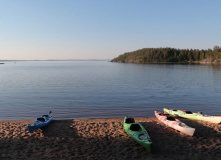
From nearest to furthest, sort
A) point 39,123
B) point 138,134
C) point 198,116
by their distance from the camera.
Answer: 1. point 138,134
2. point 39,123
3. point 198,116

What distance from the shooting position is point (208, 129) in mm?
17516

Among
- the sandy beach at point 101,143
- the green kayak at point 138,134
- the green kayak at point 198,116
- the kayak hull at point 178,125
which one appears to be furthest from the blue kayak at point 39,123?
the green kayak at point 198,116

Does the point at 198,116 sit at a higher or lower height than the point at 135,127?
lower

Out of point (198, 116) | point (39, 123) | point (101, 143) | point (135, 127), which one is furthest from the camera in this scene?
point (198, 116)

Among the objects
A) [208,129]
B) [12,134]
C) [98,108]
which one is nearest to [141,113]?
[98,108]

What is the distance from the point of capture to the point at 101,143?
1435 centimetres

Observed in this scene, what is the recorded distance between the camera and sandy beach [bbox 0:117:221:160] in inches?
494

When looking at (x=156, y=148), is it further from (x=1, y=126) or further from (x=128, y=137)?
(x=1, y=126)

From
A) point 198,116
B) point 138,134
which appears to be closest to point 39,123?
point 138,134

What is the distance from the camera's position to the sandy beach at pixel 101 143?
1255 cm

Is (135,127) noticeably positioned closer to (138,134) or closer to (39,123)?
(138,134)

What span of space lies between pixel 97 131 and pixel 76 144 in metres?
2.96

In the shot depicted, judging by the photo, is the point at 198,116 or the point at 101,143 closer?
the point at 101,143

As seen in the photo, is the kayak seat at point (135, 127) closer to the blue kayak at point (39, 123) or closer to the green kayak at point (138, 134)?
the green kayak at point (138, 134)
